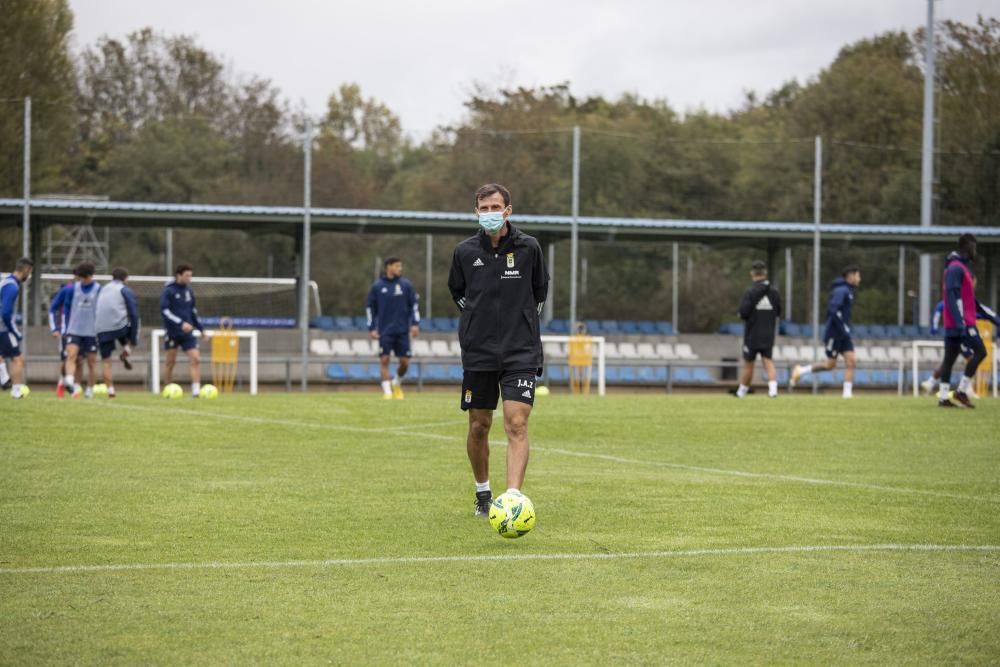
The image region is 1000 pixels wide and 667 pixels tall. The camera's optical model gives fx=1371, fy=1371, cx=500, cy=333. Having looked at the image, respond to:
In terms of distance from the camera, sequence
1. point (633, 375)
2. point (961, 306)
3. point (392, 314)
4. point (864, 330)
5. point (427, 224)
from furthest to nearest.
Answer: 1. point (864, 330)
2. point (633, 375)
3. point (427, 224)
4. point (392, 314)
5. point (961, 306)

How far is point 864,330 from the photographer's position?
131ft

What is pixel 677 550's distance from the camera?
7492mm

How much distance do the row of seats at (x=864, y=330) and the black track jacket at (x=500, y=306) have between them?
31.1 m

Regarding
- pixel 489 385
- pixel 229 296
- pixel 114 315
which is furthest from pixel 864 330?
pixel 489 385

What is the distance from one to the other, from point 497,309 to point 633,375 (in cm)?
2698

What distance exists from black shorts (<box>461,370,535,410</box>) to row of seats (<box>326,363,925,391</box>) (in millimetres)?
24035

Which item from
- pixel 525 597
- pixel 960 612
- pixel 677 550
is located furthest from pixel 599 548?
pixel 960 612

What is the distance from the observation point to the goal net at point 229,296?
3944 centimetres

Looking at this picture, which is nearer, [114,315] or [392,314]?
[114,315]

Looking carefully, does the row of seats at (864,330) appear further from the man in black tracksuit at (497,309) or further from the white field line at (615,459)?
the man in black tracksuit at (497,309)

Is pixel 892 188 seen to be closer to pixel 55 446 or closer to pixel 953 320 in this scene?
pixel 953 320

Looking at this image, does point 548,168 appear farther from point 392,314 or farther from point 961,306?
point 961,306

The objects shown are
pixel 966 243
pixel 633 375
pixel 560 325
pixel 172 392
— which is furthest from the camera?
pixel 560 325

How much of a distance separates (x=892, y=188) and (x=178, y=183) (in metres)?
24.7
